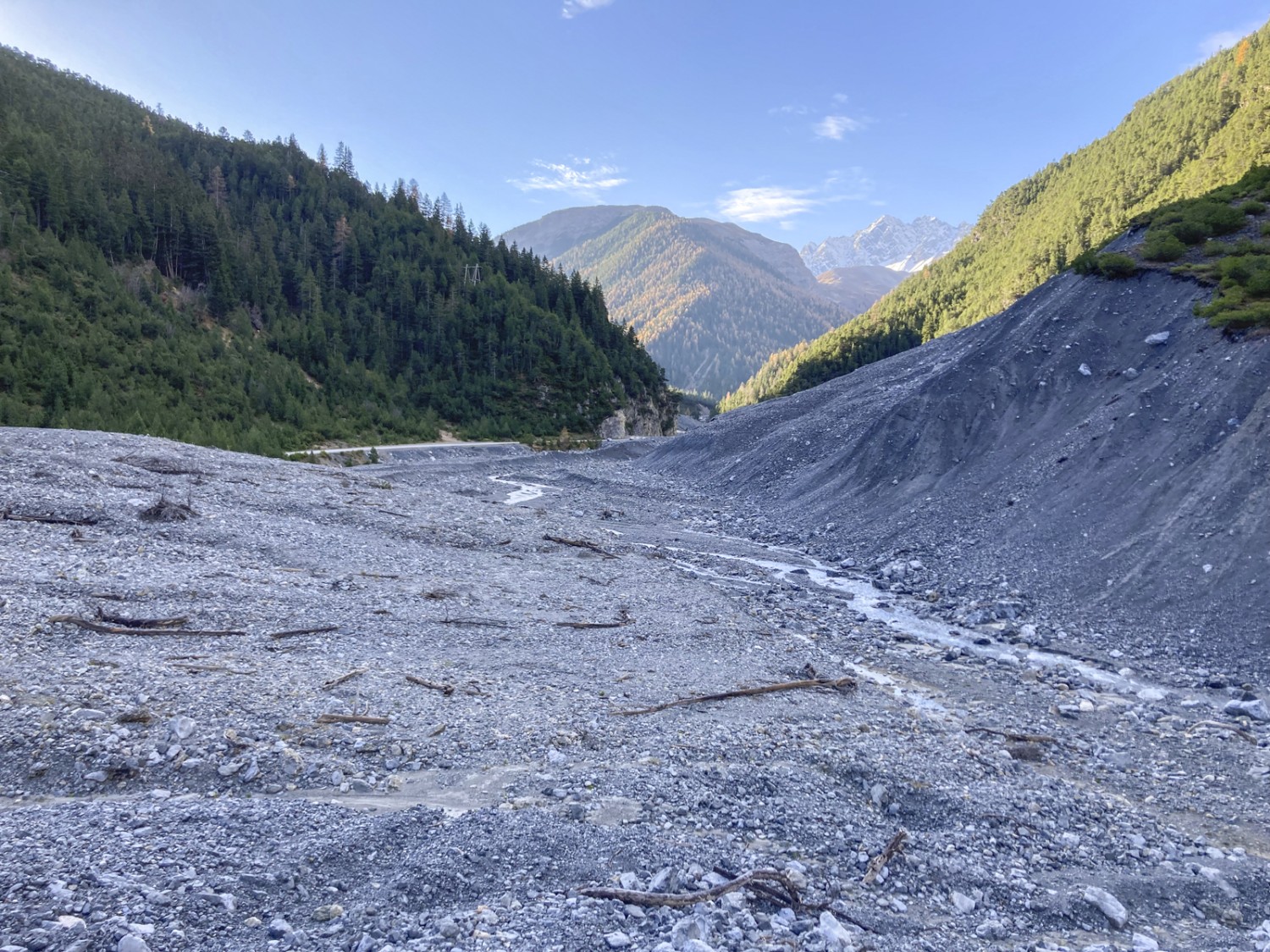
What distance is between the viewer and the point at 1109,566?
1650cm

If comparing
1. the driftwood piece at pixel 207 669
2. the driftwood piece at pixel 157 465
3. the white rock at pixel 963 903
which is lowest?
the white rock at pixel 963 903

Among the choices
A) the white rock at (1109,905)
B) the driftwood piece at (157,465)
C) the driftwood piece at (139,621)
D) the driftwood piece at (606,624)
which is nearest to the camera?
the white rock at (1109,905)

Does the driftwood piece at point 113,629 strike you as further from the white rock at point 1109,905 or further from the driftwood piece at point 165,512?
the white rock at point 1109,905

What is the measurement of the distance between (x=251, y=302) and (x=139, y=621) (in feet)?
212

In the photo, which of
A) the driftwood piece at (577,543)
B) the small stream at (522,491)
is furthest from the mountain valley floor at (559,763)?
the small stream at (522,491)

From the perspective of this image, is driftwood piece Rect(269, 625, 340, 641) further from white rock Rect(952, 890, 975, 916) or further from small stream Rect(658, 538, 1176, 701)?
small stream Rect(658, 538, 1176, 701)

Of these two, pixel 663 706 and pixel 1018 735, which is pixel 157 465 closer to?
pixel 663 706

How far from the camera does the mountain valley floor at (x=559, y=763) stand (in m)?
5.34

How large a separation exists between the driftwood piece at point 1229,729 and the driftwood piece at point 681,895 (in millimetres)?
8888

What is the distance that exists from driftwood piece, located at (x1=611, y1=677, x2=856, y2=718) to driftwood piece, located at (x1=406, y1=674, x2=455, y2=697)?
8.20 feet

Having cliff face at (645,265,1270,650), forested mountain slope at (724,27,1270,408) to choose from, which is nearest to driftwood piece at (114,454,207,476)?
cliff face at (645,265,1270,650)

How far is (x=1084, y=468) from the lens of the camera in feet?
66.6

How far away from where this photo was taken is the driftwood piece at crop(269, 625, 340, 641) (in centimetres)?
1153

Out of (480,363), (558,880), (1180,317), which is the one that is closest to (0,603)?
(558,880)
